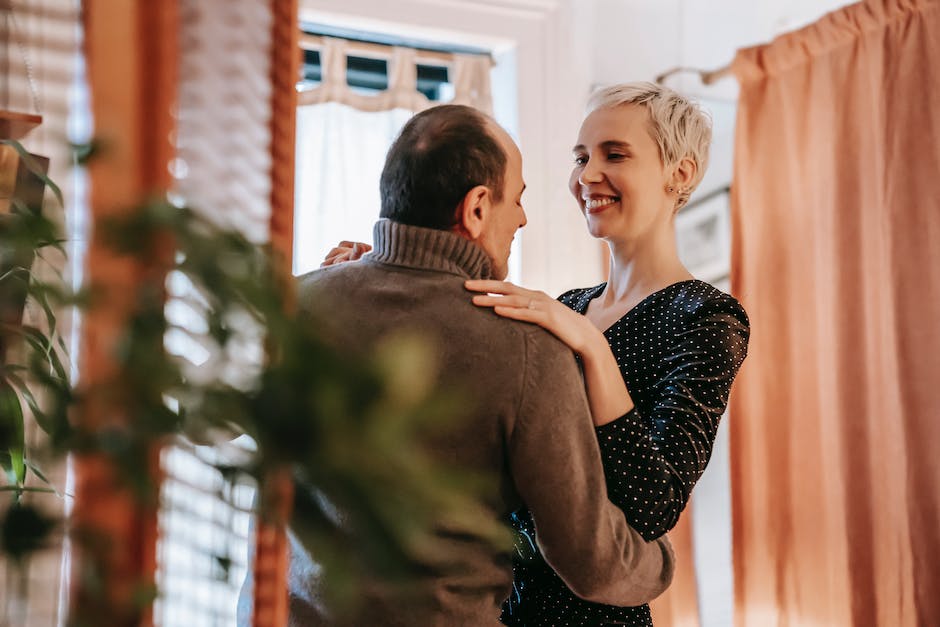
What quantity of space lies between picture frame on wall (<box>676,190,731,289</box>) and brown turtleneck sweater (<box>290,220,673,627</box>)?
7.48ft

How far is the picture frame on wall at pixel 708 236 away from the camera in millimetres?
3273

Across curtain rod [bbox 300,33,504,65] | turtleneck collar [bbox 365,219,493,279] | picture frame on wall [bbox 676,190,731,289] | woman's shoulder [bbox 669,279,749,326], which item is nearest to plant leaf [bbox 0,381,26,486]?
turtleneck collar [bbox 365,219,493,279]

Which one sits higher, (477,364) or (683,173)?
(683,173)

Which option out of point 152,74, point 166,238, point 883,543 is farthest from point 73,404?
point 883,543

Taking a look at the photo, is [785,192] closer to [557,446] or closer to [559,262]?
[559,262]

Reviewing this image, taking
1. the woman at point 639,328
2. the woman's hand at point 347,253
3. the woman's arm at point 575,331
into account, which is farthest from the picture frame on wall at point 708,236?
the woman's arm at point 575,331

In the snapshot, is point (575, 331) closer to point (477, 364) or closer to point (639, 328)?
point (477, 364)

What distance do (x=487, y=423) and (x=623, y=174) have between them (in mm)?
722

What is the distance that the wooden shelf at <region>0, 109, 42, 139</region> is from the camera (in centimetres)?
153

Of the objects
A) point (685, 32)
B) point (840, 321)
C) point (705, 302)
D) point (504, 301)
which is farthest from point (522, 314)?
point (685, 32)

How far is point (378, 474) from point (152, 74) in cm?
37

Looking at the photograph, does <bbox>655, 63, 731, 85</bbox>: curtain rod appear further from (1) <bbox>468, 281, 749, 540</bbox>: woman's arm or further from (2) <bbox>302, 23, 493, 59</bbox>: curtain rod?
(1) <bbox>468, 281, 749, 540</bbox>: woman's arm

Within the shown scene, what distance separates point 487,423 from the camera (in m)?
1.04

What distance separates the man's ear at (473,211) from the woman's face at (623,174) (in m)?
0.57
